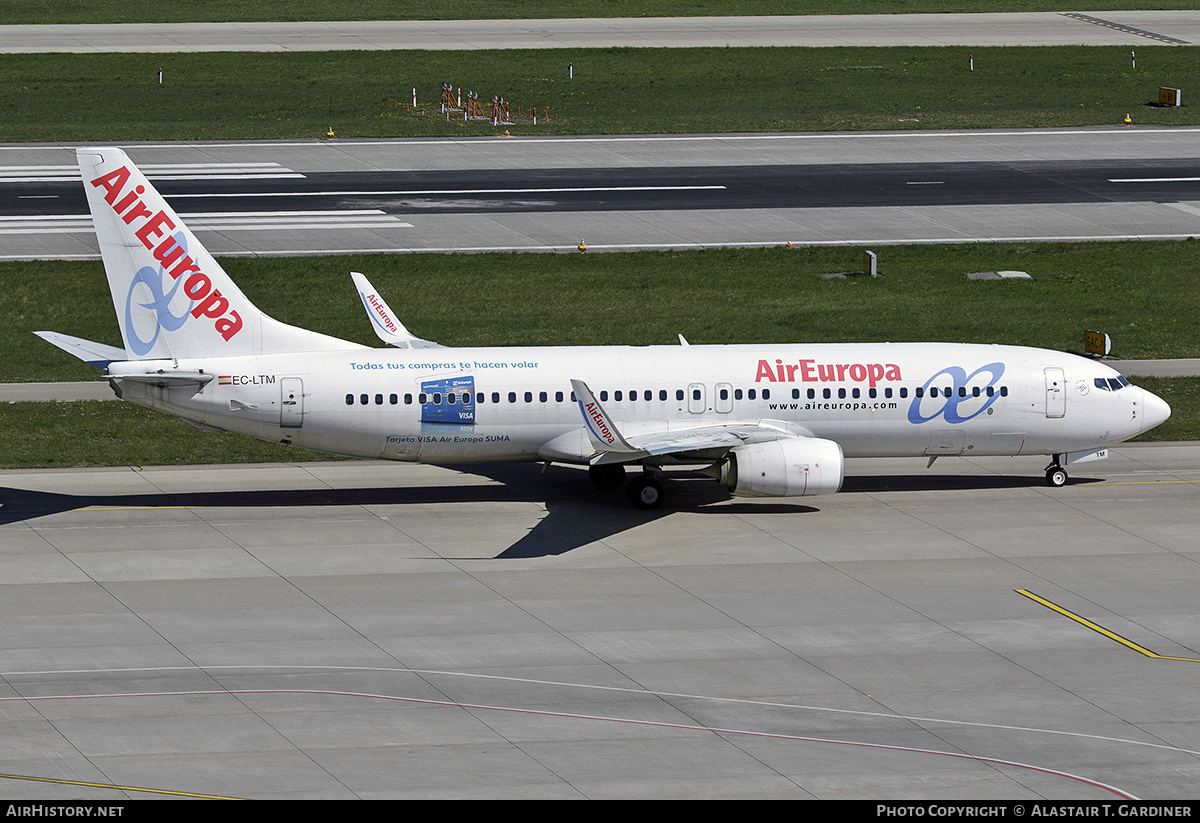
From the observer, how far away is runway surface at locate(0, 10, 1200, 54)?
9912cm

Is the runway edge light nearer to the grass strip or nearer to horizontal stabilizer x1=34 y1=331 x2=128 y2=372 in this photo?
horizontal stabilizer x1=34 y1=331 x2=128 y2=372

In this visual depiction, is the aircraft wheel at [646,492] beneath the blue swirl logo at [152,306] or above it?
beneath

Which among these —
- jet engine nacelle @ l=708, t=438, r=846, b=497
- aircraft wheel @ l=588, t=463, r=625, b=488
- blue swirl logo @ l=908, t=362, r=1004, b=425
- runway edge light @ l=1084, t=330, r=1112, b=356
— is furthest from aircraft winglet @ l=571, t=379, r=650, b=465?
runway edge light @ l=1084, t=330, r=1112, b=356

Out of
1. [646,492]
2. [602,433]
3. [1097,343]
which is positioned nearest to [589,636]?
[602,433]

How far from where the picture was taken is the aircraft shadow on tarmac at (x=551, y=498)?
39.3 meters

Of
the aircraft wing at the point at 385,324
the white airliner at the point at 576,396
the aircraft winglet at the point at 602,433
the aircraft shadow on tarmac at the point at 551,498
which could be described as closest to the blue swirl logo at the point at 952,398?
the white airliner at the point at 576,396

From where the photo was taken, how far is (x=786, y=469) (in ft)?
126

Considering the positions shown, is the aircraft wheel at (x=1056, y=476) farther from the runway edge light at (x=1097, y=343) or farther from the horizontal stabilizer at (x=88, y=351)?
the horizontal stabilizer at (x=88, y=351)

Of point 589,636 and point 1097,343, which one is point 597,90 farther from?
point 589,636

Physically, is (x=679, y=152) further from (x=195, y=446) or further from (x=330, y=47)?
(x=195, y=446)

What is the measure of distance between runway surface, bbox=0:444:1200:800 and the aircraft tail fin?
4.29m

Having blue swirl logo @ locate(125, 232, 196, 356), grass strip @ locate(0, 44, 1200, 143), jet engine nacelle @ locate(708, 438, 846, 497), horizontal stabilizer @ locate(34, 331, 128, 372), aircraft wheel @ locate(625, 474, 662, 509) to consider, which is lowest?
aircraft wheel @ locate(625, 474, 662, 509)

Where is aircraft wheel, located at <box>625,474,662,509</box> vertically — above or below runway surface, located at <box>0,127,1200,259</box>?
below

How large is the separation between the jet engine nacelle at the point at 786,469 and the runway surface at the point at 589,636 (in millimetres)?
1036
